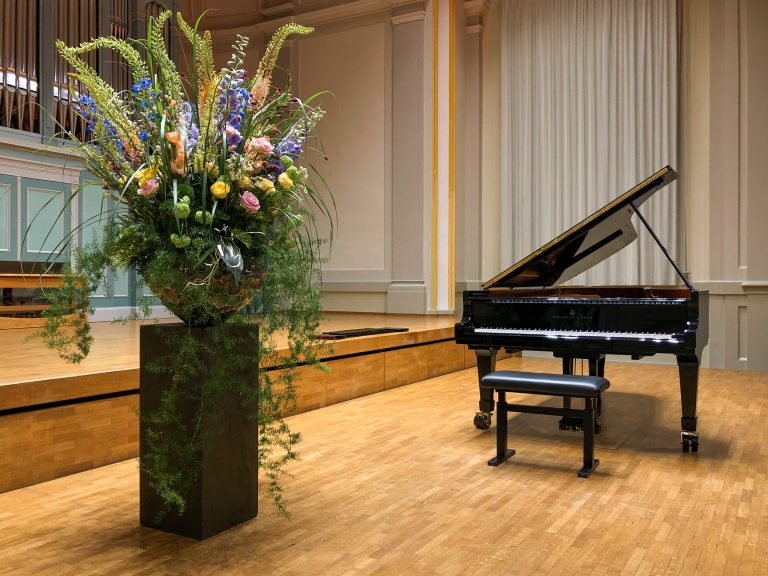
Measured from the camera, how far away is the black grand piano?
124 inches

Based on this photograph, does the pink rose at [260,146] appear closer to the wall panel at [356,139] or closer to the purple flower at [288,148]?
the purple flower at [288,148]

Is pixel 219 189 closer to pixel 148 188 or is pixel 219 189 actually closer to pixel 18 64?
pixel 148 188

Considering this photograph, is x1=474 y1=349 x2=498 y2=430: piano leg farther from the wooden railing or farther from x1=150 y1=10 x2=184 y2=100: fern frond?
the wooden railing

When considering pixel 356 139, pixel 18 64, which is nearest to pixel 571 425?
pixel 356 139

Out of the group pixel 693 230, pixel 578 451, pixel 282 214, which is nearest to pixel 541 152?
pixel 693 230

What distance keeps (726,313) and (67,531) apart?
591 cm

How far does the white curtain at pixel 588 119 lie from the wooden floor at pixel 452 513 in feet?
11.2

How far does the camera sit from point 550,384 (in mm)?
2885

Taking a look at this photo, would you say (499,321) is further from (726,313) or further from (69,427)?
(726,313)

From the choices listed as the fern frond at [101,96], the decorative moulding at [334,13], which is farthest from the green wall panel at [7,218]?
the fern frond at [101,96]

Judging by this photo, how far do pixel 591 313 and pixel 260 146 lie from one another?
209 cm

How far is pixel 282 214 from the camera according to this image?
2.07 metres

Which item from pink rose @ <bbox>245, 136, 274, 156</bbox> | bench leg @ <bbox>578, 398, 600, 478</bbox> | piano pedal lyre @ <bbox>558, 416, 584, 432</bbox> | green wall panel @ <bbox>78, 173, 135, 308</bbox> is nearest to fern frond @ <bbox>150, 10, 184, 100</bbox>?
pink rose @ <bbox>245, 136, 274, 156</bbox>

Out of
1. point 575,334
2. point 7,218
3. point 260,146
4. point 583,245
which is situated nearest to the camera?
point 260,146
